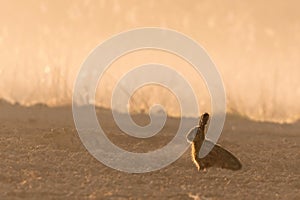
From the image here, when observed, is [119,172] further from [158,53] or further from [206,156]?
[158,53]

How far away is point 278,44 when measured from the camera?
12.3 metres

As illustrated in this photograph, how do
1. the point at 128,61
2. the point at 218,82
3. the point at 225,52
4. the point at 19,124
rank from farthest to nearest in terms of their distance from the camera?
the point at 225,52 < the point at 128,61 < the point at 218,82 < the point at 19,124

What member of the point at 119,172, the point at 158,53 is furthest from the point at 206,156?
the point at 158,53

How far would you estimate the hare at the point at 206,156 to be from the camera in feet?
23.0

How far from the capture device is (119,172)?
7.01m

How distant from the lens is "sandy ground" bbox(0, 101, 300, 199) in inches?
258

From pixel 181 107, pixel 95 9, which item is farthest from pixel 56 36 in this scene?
pixel 181 107

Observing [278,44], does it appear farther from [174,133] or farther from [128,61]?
[174,133]

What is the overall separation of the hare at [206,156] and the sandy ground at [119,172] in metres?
0.08

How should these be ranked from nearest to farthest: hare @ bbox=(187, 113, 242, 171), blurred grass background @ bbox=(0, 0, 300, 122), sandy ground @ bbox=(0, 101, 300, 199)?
sandy ground @ bbox=(0, 101, 300, 199)
hare @ bbox=(187, 113, 242, 171)
blurred grass background @ bbox=(0, 0, 300, 122)

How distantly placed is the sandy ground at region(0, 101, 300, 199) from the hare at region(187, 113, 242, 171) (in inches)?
3.1

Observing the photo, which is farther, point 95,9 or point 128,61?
point 95,9

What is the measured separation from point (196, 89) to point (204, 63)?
28.9 inches

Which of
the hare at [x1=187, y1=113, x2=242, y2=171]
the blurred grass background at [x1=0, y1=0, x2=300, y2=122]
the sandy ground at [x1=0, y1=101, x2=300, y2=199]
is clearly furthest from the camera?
the blurred grass background at [x1=0, y1=0, x2=300, y2=122]
